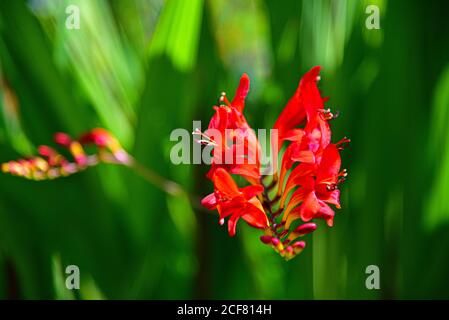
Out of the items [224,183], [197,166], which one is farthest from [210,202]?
[197,166]

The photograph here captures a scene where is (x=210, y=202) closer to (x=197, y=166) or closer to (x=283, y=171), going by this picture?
(x=283, y=171)

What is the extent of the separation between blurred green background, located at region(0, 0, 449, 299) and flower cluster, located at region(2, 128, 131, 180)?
0.03m

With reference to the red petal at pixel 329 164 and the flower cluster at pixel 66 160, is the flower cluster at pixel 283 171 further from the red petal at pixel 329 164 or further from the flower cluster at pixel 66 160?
the flower cluster at pixel 66 160

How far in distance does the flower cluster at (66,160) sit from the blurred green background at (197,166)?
3 centimetres

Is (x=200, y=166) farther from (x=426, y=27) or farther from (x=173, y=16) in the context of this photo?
(x=426, y=27)

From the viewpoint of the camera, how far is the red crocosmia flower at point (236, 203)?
0.36 meters

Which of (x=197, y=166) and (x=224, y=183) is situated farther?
(x=197, y=166)

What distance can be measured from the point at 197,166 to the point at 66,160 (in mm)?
144

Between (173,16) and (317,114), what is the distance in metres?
0.25

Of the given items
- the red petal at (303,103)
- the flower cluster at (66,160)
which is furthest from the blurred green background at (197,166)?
the red petal at (303,103)

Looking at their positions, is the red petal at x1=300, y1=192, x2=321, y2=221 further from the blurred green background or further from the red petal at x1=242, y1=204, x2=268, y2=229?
the blurred green background

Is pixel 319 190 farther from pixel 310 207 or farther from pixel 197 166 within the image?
pixel 197 166

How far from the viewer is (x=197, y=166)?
0.58m

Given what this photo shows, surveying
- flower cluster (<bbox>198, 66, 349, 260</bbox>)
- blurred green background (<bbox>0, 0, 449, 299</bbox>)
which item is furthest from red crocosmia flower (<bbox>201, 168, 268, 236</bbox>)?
blurred green background (<bbox>0, 0, 449, 299</bbox>)
